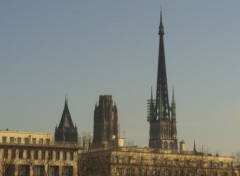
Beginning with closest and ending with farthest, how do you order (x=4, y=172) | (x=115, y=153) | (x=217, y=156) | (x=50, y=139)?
(x=4, y=172), (x=50, y=139), (x=115, y=153), (x=217, y=156)

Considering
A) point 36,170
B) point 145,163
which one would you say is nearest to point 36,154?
point 36,170

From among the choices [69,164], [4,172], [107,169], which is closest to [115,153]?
[107,169]

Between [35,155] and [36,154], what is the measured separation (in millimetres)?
373

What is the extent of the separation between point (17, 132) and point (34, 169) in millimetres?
11445

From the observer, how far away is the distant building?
13425cm

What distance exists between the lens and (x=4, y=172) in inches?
4946

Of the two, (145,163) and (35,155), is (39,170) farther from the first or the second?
(145,163)

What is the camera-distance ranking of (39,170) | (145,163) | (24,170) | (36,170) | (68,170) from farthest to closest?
(145,163) → (68,170) → (39,170) → (36,170) → (24,170)

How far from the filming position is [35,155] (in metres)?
138

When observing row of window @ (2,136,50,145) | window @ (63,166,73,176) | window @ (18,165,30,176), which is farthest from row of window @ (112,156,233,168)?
window @ (18,165,30,176)

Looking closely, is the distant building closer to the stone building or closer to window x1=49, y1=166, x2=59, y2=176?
window x1=49, y1=166, x2=59, y2=176

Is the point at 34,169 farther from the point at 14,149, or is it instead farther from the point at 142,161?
the point at 142,161

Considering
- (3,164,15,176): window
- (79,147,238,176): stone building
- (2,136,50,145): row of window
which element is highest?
(2,136,50,145): row of window

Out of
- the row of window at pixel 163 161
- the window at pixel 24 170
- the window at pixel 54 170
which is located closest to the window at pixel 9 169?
the window at pixel 24 170
